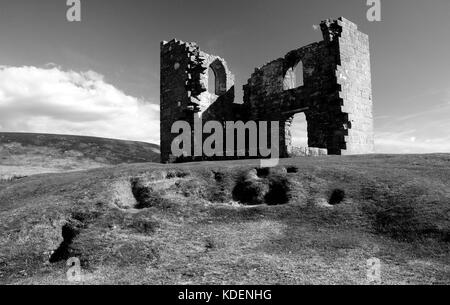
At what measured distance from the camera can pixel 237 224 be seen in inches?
469

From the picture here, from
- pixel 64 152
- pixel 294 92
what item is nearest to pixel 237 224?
pixel 294 92

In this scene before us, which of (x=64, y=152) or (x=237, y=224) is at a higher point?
(x=64, y=152)

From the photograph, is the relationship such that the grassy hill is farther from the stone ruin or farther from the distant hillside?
the distant hillside

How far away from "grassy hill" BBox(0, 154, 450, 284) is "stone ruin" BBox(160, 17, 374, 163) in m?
7.50

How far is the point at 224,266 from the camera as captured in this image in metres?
8.87

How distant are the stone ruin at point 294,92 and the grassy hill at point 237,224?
750 centimetres

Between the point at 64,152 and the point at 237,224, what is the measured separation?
2113 inches

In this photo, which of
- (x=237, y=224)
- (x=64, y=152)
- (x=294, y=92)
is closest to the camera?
(x=237, y=224)

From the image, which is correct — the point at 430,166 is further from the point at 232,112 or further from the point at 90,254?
the point at 232,112

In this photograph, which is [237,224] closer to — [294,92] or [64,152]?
[294,92]

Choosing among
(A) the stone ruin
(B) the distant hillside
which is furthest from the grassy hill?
(B) the distant hillside

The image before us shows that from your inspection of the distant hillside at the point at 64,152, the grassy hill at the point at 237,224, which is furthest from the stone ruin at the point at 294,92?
the distant hillside at the point at 64,152

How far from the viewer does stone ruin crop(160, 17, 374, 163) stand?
78.5ft
